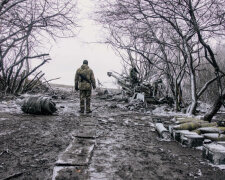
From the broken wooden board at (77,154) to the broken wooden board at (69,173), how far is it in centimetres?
10

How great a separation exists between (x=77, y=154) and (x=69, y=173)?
1.96 feet

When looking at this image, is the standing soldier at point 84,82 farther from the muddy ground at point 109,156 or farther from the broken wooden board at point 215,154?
the broken wooden board at point 215,154

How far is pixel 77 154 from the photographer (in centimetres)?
288

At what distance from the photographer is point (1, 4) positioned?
18.7ft

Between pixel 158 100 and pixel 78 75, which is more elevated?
pixel 78 75

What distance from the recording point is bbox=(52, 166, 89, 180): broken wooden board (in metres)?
2.19

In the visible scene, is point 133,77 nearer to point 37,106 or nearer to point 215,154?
point 37,106

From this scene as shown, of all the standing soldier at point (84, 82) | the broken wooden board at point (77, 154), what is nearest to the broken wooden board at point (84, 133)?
the broken wooden board at point (77, 154)

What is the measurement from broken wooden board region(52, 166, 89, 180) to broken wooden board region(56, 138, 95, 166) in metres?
0.10

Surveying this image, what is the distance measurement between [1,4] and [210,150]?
22.1 ft

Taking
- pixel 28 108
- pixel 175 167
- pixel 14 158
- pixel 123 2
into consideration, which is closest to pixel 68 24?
pixel 123 2

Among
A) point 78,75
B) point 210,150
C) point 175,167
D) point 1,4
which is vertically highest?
point 1,4

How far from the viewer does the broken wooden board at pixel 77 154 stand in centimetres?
256

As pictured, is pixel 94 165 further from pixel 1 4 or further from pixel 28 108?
pixel 1 4
